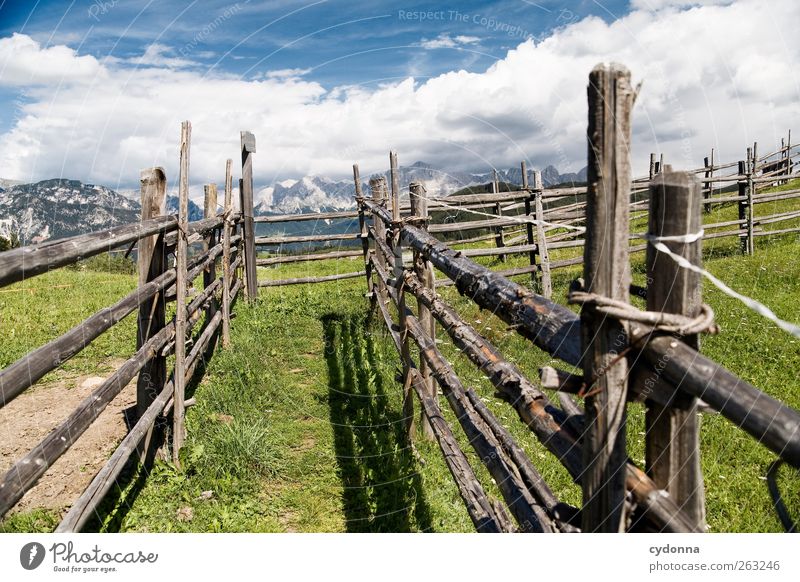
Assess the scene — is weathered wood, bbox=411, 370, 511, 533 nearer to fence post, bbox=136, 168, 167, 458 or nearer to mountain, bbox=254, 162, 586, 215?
mountain, bbox=254, 162, 586, 215

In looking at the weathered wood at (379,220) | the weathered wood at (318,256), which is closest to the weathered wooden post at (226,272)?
the weathered wood at (379,220)

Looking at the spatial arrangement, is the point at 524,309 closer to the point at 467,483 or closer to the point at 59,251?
the point at 467,483

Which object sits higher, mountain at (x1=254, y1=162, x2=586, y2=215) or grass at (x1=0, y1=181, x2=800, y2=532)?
mountain at (x1=254, y1=162, x2=586, y2=215)

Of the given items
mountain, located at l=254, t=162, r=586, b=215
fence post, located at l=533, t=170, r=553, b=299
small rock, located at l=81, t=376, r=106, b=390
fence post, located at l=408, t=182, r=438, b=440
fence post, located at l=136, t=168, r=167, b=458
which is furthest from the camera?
fence post, located at l=533, t=170, r=553, b=299

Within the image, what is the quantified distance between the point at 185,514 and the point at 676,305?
3374 millimetres

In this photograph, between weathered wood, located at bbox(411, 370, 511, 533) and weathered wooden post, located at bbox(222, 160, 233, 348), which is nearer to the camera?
weathered wood, located at bbox(411, 370, 511, 533)

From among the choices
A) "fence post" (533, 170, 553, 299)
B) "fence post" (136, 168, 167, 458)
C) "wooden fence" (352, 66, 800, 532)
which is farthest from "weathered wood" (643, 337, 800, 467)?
"fence post" (533, 170, 553, 299)

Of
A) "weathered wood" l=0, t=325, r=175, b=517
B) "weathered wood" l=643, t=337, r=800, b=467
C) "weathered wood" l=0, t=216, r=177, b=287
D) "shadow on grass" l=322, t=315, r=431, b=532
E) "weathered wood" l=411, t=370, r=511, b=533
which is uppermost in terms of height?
"weathered wood" l=0, t=216, r=177, b=287

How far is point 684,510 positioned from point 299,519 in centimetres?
280

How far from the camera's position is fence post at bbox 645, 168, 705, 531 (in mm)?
1305

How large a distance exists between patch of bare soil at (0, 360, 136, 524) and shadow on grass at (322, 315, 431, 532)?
183 centimetres

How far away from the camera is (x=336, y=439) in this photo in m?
4.76

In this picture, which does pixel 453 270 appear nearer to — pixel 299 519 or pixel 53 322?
pixel 299 519

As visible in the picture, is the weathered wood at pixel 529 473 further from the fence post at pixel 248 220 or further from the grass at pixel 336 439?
the fence post at pixel 248 220
